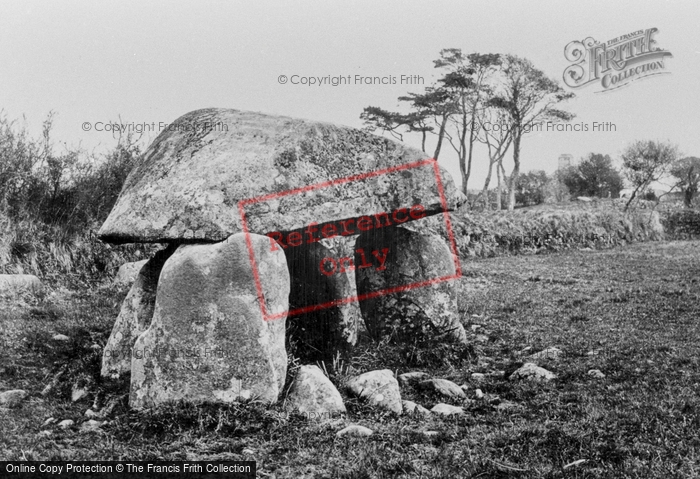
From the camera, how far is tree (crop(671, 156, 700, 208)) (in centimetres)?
4234

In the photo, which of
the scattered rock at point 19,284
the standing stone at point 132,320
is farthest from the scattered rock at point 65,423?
the scattered rock at point 19,284

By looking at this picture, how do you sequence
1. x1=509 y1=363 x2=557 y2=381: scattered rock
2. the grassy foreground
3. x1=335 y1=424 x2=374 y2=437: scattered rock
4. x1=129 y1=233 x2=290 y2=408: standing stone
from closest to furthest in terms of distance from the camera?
the grassy foreground < x1=335 y1=424 x2=374 y2=437: scattered rock < x1=129 y1=233 x2=290 y2=408: standing stone < x1=509 y1=363 x2=557 y2=381: scattered rock

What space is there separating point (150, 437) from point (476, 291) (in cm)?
920

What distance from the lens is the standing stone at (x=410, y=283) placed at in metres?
8.82

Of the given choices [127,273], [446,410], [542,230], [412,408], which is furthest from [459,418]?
[542,230]

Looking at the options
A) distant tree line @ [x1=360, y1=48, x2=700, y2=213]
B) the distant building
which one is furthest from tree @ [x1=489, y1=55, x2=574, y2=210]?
the distant building

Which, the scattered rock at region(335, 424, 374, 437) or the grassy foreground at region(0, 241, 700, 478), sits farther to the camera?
the scattered rock at region(335, 424, 374, 437)

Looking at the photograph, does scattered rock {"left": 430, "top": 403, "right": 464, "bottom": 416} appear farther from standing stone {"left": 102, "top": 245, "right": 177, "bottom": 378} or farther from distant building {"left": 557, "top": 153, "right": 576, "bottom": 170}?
distant building {"left": 557, "top": 153, "right": 576, "bottom": 170}

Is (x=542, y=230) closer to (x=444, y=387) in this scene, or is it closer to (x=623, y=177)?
(x=444, y=387)

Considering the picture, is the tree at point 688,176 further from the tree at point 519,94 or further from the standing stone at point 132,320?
the standing stone at point 132,320

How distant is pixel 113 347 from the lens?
7.47 m

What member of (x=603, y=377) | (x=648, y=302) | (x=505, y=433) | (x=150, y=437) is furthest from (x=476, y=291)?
(x=150, y=437)

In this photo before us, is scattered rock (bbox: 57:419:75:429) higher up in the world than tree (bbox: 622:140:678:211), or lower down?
lower down
